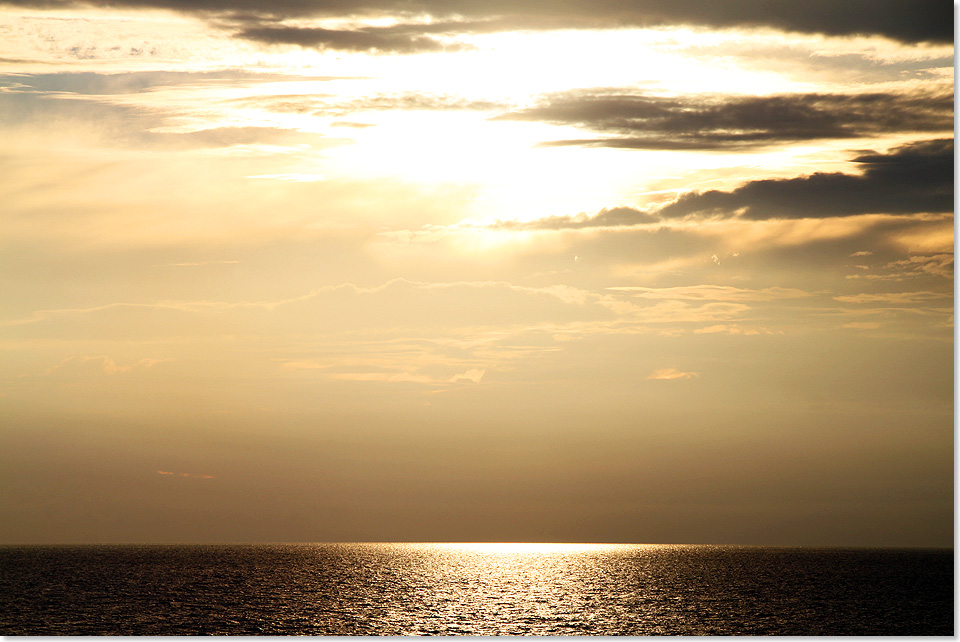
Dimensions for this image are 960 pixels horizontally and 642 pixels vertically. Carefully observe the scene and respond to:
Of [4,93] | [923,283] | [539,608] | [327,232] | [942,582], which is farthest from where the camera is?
[942,582]

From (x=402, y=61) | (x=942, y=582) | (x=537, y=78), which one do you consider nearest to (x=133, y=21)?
(x=402, y=61)

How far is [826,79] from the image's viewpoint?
94.0 feet

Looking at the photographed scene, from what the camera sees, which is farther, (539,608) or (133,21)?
(539,608)

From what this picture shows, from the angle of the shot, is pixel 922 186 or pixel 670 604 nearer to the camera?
pixel 922 186

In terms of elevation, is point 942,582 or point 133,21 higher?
point 133,21

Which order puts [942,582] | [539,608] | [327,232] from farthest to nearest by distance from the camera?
[942,582] < [539,608] < [327,232]

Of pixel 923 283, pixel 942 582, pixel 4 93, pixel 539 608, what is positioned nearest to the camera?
pixel 923 283

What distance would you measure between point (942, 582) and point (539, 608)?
145 feet

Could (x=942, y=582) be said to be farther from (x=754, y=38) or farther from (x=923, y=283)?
(x=754, y=38)

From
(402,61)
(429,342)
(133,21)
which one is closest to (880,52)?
(402,61)

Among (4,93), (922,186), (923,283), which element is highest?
(4,93)

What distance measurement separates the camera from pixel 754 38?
28.2 metres

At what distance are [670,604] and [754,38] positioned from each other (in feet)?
102

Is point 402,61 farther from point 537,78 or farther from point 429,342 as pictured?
point 429,342
